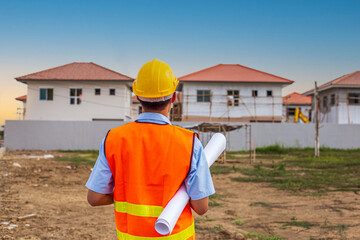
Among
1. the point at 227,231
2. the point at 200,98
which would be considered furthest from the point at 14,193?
the point at 200,98

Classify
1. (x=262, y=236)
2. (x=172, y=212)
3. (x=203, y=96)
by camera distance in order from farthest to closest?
(x=203, y=96) < (x=262, y=236) < (x=172, y=212)

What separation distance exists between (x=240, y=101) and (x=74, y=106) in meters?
14.5

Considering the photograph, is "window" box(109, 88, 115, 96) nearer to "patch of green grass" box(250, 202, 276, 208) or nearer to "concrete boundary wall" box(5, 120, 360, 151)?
"concrete boundary wall" box(5, 120, 360, 151)

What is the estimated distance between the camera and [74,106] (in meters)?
31.0

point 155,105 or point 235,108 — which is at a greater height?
point 235,108

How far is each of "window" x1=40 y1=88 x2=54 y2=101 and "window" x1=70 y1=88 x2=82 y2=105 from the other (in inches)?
65.8

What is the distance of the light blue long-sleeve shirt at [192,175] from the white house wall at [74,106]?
1157 inches

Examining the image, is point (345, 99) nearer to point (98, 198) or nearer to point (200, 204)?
point (200, 204)

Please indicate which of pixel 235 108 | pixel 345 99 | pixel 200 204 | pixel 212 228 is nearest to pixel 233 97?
pixel 235 108

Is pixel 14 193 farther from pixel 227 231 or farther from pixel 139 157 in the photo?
pixel 139 157

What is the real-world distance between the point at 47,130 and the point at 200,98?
13.2 meters

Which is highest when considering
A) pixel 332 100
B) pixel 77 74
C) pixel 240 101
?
pixel 77 74

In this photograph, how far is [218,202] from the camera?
802 cm

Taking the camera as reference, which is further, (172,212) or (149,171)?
(149,171)
